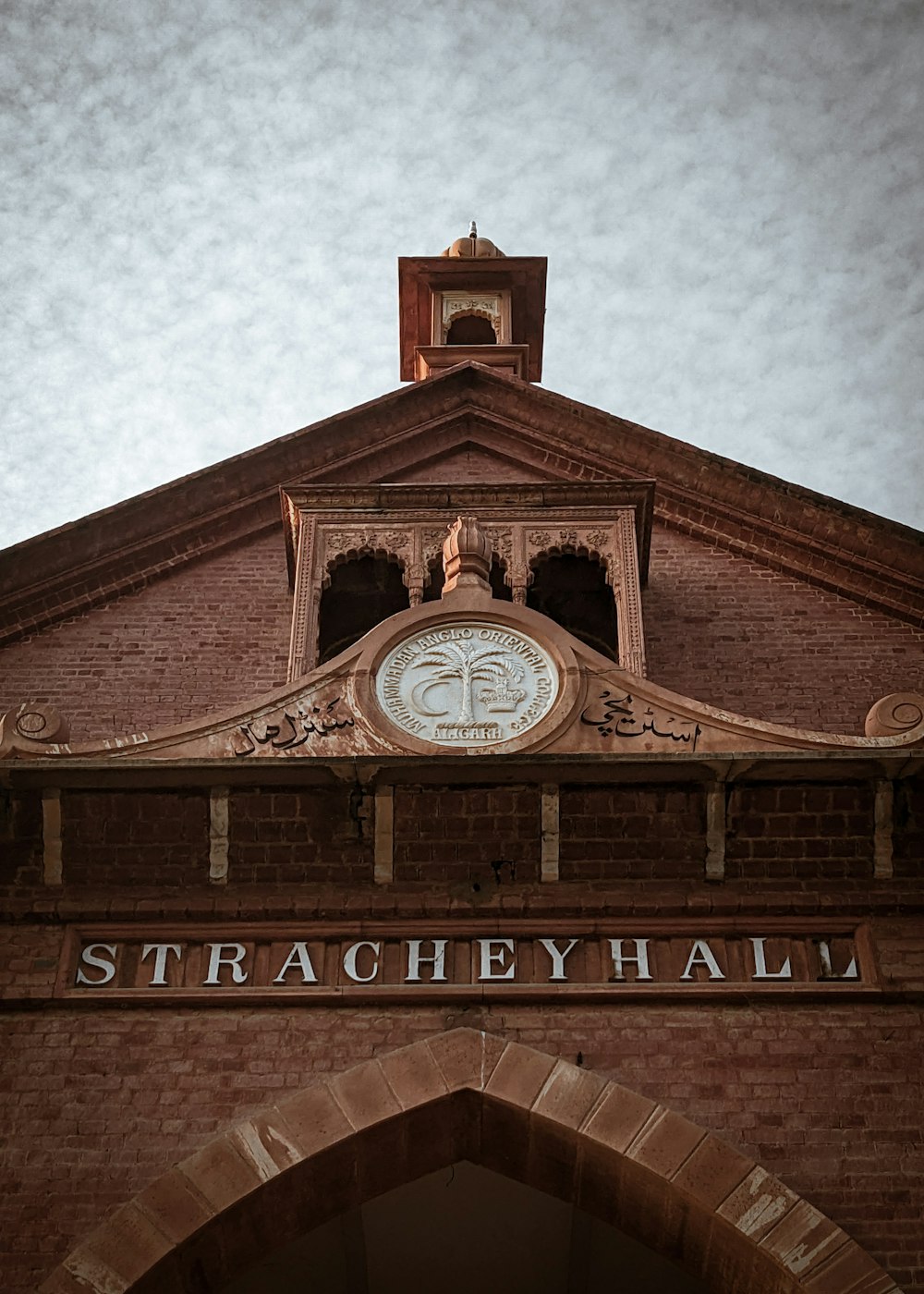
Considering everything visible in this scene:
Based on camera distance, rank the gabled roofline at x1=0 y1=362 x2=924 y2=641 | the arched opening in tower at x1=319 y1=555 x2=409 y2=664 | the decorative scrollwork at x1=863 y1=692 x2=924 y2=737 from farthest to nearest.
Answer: the gabled roofline at x1=0 y1=362 x2=924 y2=641 → the arched opening in tower at x1=319 y1=555 x2=409 y2=664 → the decorative scrollwork at x1=863 y1=692 x2=924 y2=737

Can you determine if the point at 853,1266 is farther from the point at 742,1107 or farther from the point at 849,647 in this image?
the point at 849,647

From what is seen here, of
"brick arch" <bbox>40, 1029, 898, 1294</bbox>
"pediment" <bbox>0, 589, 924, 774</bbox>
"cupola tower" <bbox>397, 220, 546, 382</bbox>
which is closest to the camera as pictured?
"brick arch" <bbox>40, 1029, 898, 1294</bbox>

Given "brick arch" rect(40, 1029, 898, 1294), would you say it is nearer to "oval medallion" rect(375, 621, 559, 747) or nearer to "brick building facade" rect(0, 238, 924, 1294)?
"brick building facade" rect(0, 238, 924, 1294)

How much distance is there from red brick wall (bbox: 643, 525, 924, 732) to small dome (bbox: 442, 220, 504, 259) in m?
5.64


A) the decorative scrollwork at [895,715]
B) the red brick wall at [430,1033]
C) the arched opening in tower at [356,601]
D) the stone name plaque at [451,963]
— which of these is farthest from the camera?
the arched opening in tower at [356,601]

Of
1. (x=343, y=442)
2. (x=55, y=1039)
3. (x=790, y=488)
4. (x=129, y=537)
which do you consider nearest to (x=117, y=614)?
(x=129, y=537)

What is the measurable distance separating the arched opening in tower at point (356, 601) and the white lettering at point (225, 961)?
11.9 ft

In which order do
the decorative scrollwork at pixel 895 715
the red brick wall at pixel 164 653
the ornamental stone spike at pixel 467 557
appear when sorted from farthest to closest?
the red brick wall at pixel 164 653, the ornamental stone spike at pixel 467 557, the decorative scrollwork at pixel 895 715

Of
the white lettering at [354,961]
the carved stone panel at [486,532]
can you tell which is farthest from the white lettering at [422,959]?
the carved stone panel at [486,532]

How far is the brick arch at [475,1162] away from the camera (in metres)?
11.1

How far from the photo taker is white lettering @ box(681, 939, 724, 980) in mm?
12555

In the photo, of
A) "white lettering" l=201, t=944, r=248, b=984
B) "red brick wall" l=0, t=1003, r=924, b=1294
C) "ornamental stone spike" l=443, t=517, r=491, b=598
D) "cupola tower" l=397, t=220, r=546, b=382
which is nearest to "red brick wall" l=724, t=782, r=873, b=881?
"red brick wall" l=0, t=1003, r=924, b=1294

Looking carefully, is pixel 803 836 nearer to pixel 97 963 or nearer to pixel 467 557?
pixel 467 557

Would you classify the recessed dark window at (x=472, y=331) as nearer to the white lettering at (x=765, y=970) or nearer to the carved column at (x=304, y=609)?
the carved column at (x=304, y=609)
